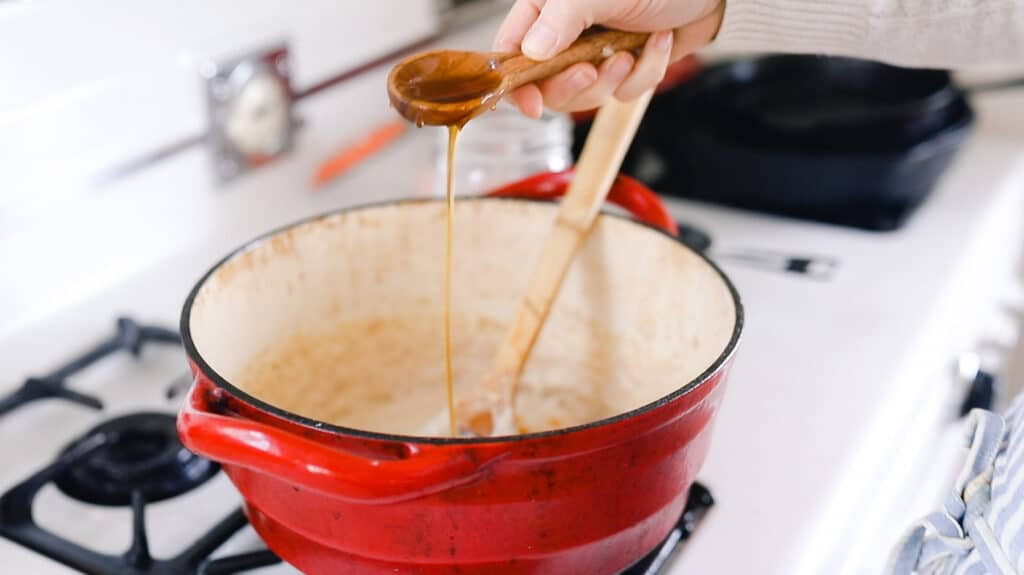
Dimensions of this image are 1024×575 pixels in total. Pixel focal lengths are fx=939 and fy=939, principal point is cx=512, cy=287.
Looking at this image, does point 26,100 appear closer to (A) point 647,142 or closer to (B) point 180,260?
(B) point 180,260

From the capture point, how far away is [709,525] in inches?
20.1

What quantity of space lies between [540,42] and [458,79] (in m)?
0.05

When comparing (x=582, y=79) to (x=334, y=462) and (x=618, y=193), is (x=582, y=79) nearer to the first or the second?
(x=618, y=193)

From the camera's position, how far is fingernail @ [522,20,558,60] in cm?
47

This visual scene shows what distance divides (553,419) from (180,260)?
1.16ft

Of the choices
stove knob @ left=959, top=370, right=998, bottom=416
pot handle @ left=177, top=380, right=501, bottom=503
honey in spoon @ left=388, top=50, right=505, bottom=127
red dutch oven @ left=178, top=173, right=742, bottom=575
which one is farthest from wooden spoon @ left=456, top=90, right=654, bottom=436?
stove knob @ left=959, top=370, right=998, bottom=416

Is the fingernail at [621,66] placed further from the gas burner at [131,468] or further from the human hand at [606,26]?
the gas burner at [131,468]

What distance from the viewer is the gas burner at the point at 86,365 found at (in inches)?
23.5

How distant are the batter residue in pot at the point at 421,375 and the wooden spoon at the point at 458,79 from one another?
20cm

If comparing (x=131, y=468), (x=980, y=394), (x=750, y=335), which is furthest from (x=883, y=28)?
(x=131, y=468)

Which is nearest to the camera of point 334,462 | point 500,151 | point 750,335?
point 334,462

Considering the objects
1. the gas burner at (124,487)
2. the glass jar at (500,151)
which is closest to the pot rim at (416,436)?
the gas burner at (124,487)

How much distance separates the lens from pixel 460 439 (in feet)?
1.17

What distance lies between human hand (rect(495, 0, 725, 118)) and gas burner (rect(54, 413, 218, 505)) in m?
0.28
